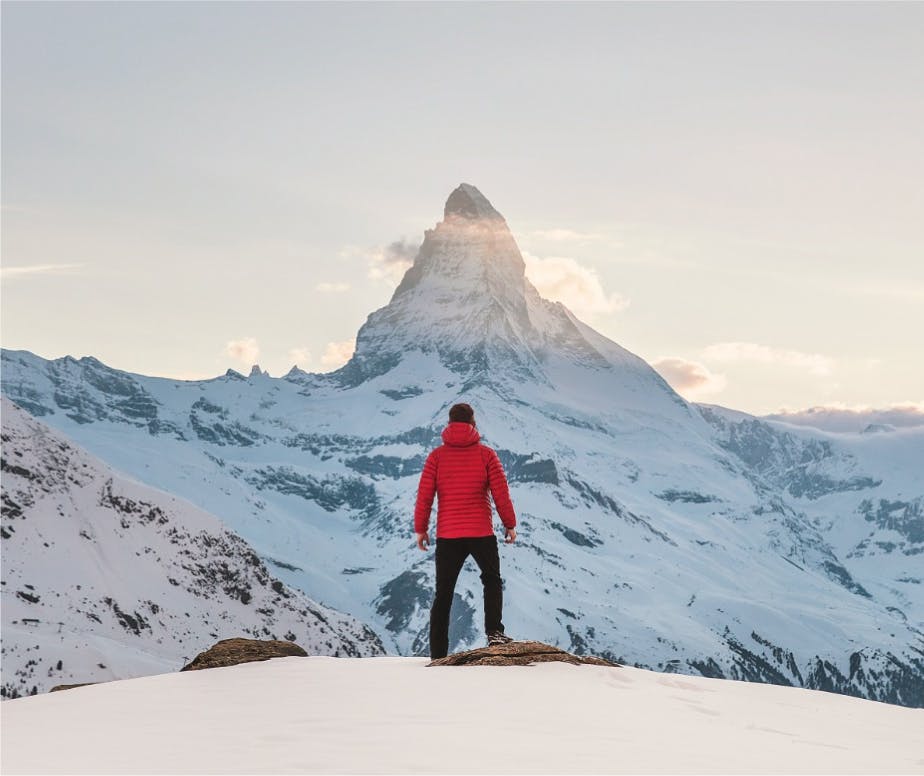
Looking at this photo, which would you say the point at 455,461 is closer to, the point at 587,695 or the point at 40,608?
the point at 587,695

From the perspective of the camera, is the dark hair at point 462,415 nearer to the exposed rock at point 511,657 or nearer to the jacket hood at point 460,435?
the jacket hood at point 460,435

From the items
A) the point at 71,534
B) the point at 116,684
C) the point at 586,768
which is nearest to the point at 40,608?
the point at 71,534

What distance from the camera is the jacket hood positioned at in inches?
739

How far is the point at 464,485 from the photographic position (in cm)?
1877

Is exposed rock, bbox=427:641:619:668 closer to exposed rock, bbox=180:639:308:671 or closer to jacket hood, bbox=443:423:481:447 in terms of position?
jacket hood, bbox=443:423:481:447

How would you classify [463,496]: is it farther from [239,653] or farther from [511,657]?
[239,653]

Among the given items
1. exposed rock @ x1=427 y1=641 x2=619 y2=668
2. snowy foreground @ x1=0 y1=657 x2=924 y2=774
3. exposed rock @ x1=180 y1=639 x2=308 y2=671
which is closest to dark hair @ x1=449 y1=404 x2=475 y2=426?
exposed rock @ x1=427 y1=641 x2=619 y2=668

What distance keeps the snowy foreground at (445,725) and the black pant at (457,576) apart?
0.70m

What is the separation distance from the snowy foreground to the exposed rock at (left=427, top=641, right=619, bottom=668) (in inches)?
16.3

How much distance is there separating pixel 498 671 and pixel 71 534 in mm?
166270

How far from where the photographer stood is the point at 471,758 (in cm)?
1206

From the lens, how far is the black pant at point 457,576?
18.7 meters

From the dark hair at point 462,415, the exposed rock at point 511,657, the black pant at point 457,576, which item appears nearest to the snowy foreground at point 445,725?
the exposed rock at point 511,657

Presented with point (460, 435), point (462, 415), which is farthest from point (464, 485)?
point (462, 415)
